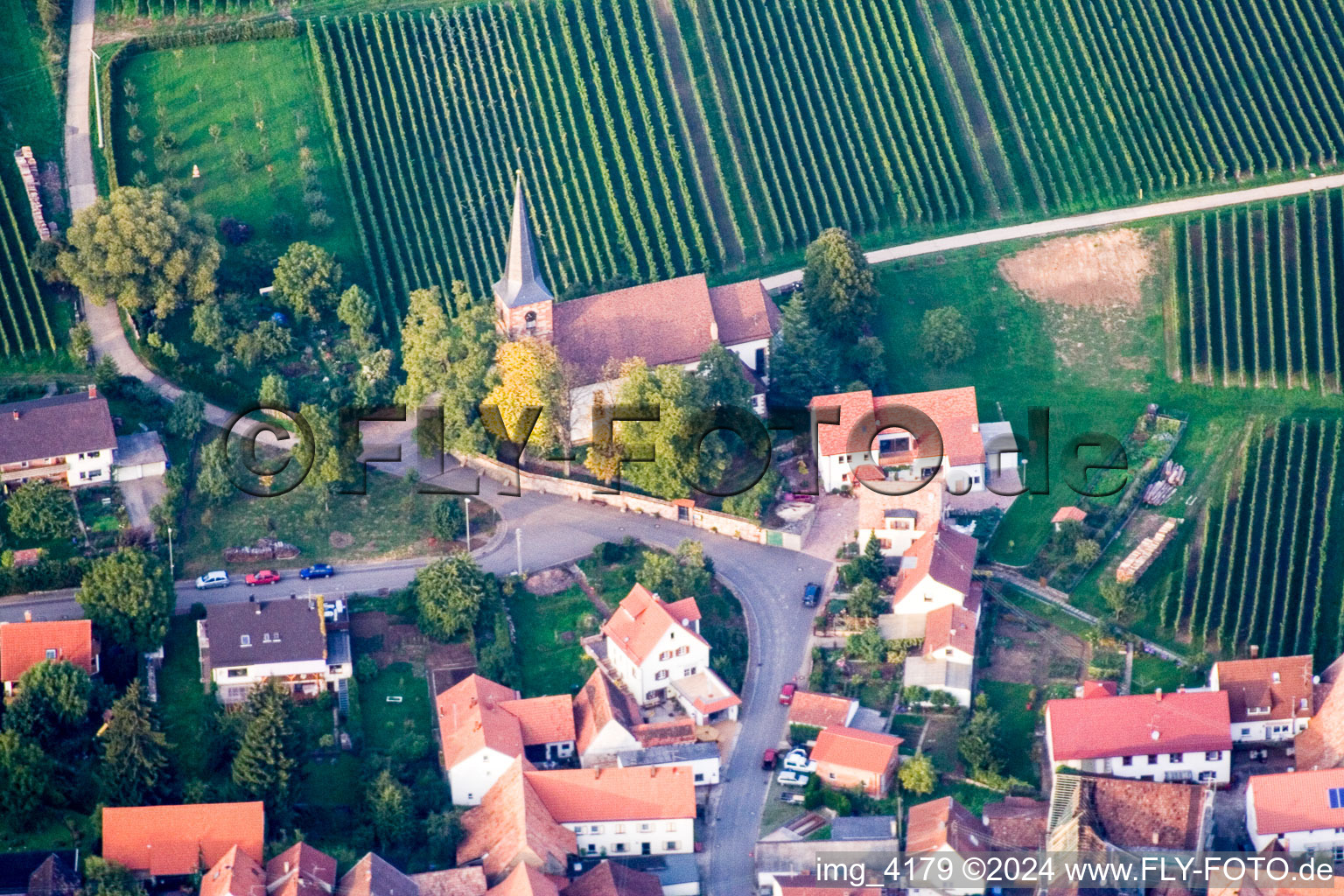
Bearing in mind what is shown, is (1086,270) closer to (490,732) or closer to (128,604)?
(490,732)

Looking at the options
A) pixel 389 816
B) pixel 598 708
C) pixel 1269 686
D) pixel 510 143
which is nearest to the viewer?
pixel 389 816

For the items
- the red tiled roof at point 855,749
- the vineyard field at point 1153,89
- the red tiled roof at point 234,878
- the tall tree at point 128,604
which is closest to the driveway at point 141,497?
the tall tree at point 128,604

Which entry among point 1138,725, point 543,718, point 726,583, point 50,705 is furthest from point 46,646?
point 1138,725

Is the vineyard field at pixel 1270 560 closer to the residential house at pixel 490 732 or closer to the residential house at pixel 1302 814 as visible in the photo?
the residential house at pixel 1302 814

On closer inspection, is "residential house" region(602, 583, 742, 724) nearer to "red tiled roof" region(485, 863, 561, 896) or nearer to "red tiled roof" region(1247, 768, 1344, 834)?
"red tiled roof" region(485, 863, 561, 896)

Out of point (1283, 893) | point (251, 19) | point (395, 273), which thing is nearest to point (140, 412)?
point (395, 273)

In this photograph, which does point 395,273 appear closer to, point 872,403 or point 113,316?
point 113,316

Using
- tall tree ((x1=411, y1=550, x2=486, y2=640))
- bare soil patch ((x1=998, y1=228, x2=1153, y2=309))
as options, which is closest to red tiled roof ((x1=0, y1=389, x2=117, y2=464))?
tall tree ((x1=411, y1=550, x2=486, y2=640))
